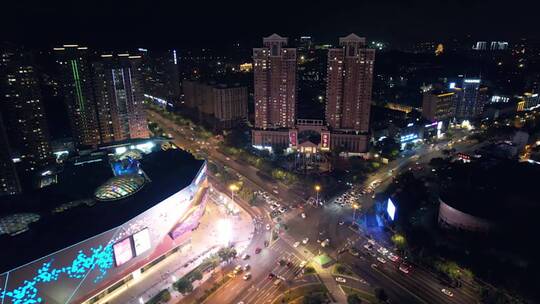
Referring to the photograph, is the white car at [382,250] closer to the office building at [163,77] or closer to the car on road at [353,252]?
the car on road at [353,252]

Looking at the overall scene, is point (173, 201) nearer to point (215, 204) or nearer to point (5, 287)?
point (215, 204)

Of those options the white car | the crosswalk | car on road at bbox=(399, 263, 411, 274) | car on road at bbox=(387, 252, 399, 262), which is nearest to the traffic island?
the crosswalk

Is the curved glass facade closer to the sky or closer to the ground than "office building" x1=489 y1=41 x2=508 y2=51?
closer to the ground

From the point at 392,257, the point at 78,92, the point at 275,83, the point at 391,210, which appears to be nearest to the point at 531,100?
the point at 275,83

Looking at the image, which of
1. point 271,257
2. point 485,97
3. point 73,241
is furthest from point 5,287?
point 485,97

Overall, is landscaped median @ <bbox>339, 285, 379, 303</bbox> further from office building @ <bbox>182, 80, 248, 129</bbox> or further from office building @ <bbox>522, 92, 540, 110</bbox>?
office building @ <bbox>522, 92, 540, 110</bbox>

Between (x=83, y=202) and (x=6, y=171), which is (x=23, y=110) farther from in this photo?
→ (x=83, y=202)

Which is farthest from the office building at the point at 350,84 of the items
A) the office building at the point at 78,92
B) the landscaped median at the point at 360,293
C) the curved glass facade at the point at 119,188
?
the office building at the point at 78,92
